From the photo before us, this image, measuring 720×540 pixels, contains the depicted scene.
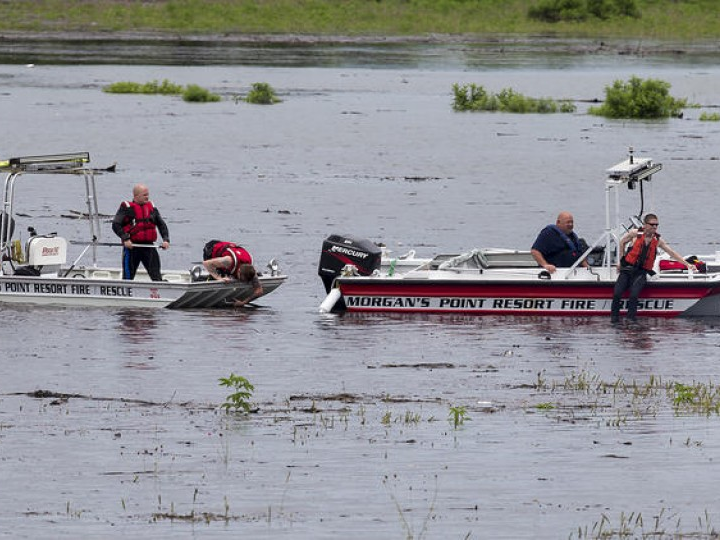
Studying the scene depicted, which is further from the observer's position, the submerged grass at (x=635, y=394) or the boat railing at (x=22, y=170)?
the boat railing at (x=22, y=170)

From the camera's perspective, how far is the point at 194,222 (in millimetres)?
34406

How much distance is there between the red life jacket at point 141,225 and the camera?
79.1 ft

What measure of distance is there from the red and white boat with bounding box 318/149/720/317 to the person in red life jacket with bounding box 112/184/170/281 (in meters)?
2.38

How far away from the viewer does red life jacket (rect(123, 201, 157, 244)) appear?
24.1 metres

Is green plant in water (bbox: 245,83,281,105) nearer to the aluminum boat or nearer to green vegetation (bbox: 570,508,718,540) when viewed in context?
the aluminum boat

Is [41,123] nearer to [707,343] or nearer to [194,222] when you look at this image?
[194,222]

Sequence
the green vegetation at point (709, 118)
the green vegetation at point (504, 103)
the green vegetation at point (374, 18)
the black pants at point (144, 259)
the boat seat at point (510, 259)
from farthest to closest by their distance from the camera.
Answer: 1. the green vegetation at point (374, 18)
2. the green vegetation at point (504, 103)
3. the green vegetation at point (709, 118)
4. the boat seat at point (510, 259)
5. the black pants at point (144, 259)

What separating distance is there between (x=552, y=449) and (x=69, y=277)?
34.8ft

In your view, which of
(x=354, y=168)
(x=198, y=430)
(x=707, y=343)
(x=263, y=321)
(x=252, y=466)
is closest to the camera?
(x=252, y=466)

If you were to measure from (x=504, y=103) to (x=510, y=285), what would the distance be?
38.2m

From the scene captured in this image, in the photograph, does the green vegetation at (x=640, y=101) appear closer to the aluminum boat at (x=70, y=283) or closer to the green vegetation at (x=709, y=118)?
the green vegetation at (x=709, y=118)

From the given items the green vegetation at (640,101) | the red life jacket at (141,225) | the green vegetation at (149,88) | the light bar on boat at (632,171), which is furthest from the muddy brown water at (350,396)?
the green vegetation at (149,88)

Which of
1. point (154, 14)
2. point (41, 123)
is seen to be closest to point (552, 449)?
point (41, 123)

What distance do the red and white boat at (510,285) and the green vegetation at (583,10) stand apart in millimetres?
79995
